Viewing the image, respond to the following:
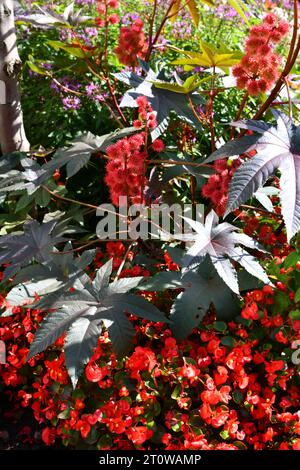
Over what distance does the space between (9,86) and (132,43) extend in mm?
626

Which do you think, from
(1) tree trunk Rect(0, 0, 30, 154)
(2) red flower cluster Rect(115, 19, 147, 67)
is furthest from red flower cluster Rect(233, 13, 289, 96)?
(1) tree trunk Rect(0, 0, 30, 154)

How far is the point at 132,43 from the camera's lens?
1.73 metres

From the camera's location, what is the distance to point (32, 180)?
1823 mm

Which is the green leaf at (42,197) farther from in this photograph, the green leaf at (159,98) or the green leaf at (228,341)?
the green leaf at (228,341)

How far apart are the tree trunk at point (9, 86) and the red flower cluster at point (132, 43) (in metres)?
0.55

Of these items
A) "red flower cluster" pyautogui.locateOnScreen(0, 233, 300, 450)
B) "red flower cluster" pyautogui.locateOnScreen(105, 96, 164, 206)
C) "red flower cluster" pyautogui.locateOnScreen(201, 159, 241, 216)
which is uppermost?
"red flower cluster" pyautogui.locateOnScreen(105, 96, 164, 206)

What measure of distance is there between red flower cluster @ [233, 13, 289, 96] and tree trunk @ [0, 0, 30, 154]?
1078 mm

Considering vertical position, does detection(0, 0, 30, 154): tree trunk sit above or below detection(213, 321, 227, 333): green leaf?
above

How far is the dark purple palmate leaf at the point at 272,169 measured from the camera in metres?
1.20

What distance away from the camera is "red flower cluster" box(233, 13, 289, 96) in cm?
134

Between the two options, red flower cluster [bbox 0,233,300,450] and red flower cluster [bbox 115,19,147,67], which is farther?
red flower cluster [bbox 115,19,147,67]

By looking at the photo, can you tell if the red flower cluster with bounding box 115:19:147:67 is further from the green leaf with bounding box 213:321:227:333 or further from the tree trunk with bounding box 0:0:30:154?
the green leaf with bounding box 213:321:227:333
